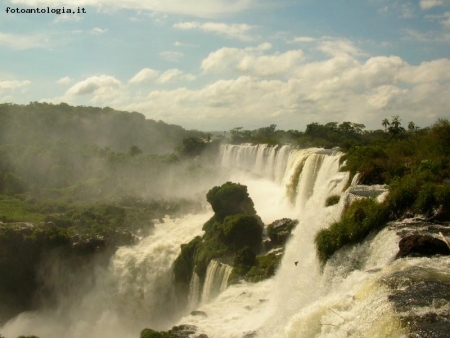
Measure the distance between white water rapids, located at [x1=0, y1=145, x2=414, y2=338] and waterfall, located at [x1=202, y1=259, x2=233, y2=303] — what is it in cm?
8

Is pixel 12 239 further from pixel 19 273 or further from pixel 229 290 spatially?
pixel 229 290

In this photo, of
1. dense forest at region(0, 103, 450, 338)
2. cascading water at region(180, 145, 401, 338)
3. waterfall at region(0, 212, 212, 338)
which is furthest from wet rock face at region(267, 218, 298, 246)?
waterfall at region(0, 212, 212, 338)

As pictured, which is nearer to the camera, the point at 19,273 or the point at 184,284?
the point at 184,284

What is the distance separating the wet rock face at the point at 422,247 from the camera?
11.3 meters

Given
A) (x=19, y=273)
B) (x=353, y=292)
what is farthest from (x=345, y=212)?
(x=19, y=273)

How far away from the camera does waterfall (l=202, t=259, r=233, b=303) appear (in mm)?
25070

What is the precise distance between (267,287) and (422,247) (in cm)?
1128

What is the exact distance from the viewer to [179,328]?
1791cm

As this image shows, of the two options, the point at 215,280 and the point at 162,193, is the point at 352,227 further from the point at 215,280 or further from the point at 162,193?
the point at 162,193

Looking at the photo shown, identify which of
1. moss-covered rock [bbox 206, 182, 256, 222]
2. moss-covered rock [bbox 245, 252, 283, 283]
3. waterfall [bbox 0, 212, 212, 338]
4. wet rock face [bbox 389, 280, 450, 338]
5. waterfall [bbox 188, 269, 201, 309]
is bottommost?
waterfall [bbox 0, 212, 212, 338]

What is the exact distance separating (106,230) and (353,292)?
99.5 ft

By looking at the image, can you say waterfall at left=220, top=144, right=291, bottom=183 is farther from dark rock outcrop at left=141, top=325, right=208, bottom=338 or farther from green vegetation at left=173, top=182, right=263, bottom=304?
dark rock outcrop at left=141, top=325, right=208, bottom=338

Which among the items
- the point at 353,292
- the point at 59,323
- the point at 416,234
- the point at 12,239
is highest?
the point at 416,234

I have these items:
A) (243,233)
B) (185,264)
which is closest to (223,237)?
(243,233)
